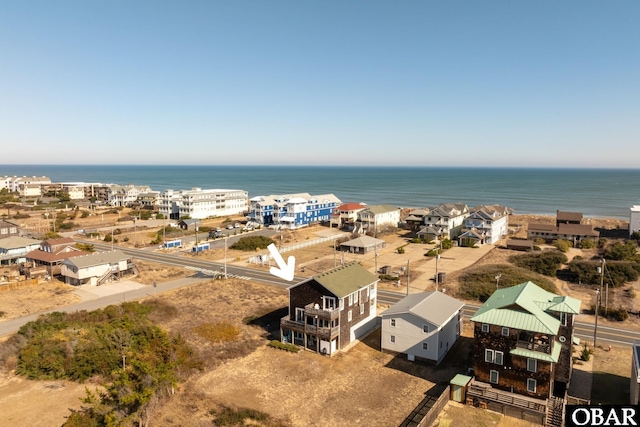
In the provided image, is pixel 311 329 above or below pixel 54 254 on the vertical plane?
below

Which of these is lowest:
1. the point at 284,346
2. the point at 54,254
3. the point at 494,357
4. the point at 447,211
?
the point at 284,346

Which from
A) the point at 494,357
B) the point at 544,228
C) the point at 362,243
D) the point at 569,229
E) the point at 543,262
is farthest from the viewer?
the point at 544,228

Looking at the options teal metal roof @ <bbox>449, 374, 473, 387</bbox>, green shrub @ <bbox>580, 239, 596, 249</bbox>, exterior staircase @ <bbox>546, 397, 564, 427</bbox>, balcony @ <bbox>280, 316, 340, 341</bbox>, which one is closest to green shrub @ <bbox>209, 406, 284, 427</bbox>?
balcony @ <bbox>280, 316, 340, 341</bbox>

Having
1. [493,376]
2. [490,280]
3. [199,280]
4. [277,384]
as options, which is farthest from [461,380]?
[199,280]

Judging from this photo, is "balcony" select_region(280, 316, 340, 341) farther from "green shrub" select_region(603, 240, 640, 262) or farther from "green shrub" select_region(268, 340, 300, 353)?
"green shrub" select_region(603, 240, 640, 262)

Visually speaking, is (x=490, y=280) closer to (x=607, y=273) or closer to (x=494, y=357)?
(x=607, y=273)

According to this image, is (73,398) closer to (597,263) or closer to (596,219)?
(597,263)
